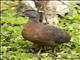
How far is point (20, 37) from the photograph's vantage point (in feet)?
23.5

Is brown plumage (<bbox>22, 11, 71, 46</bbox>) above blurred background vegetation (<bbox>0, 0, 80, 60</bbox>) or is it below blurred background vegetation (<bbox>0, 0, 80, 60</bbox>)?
above

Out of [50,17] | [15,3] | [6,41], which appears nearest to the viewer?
[6,41]

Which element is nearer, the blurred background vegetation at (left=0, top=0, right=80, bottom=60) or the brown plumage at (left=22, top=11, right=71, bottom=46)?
the brown plumage at (left=22, top=11, right=71, bottom=46)

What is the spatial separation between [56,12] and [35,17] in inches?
79.9

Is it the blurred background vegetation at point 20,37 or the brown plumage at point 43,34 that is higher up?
the brown plumage at point 43,34

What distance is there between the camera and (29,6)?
8.86 m

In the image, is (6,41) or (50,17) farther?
(50,17)

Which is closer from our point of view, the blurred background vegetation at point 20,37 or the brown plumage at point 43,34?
the brown plumage at point 43,34

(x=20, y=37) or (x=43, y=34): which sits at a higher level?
(x=43, y=34)

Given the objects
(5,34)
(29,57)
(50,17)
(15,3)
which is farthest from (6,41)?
(15,3)

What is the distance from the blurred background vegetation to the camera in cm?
635

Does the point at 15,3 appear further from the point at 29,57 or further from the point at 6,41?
the point at 29,57

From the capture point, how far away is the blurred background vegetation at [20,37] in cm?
635

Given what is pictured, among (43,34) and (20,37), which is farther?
(20,37)
